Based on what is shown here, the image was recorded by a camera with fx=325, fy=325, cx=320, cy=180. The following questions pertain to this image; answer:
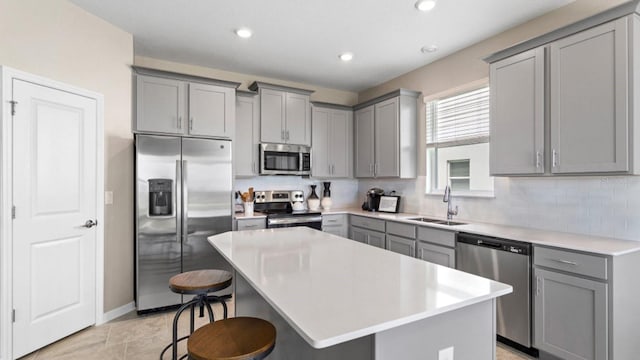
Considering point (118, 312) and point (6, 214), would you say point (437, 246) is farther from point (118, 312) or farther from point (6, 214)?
point (6, 214)

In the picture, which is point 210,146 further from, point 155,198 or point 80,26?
point 80,26

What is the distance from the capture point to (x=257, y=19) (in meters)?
2.99

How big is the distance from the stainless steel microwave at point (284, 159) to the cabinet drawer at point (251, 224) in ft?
2.26

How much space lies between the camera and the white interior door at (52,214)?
2438mm

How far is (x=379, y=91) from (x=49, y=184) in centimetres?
414

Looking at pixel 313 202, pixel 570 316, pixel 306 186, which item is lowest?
pixel 570 316

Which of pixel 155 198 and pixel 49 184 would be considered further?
pixel 155 198

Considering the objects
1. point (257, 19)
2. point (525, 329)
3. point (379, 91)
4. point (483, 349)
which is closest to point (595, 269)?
point (525, 329)

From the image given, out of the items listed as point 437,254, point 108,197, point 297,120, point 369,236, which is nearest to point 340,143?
point 297,120

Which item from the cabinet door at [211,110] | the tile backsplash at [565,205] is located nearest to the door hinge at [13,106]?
the cabinet door at [211,110]

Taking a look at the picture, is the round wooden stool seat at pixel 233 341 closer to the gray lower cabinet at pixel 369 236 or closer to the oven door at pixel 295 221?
the oven door at pixel 295 221

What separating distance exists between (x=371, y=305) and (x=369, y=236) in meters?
3.07

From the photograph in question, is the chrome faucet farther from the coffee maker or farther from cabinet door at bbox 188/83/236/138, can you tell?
cabinet door at bbox 188/83/236/138

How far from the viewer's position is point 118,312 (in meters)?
3.21
